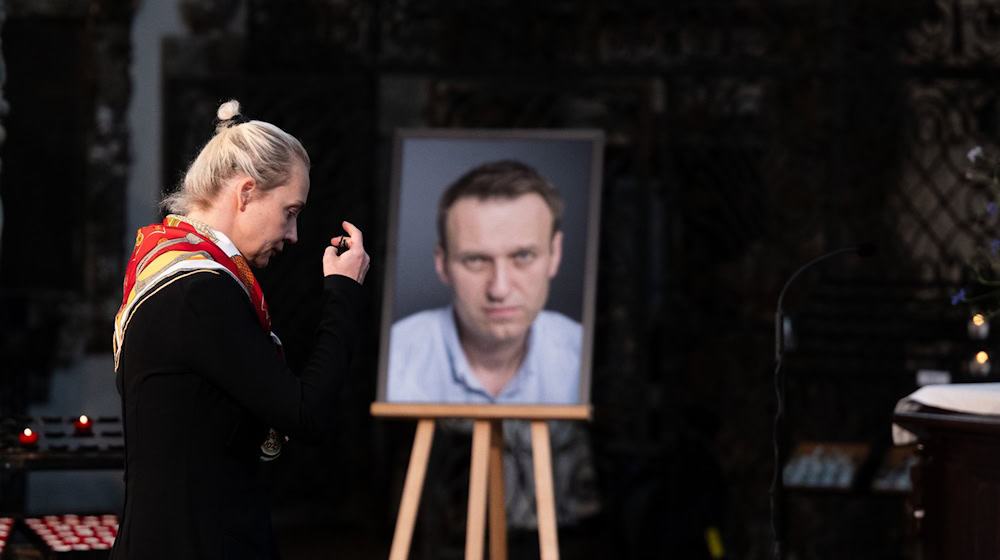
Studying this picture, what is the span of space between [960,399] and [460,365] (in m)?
1.49

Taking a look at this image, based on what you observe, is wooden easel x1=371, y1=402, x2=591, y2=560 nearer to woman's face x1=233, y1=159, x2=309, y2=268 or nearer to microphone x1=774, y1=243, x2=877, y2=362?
microphone x1=774, y1=243, x2=877, y2=362

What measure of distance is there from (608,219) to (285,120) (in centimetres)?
159

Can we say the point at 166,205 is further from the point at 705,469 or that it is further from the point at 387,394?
the point at 705,469

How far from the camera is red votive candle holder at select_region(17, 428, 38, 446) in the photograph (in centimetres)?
294

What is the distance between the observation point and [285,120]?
5277 mm

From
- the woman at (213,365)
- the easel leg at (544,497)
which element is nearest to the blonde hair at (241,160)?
the woman at (213,365)

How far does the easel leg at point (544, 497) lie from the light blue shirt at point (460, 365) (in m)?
0.12

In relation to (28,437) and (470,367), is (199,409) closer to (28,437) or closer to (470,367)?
(28,437)

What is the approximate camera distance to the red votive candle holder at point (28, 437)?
2936mm

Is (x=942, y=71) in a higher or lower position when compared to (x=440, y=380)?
higher

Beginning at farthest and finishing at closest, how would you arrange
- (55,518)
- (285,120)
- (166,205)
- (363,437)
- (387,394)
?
(363,437)
(285,120)
(387,394)
(55,518)
(166,205)

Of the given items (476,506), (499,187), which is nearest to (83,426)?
(476,506)

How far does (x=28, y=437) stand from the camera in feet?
9.64

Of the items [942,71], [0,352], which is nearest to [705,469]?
[942,71]
